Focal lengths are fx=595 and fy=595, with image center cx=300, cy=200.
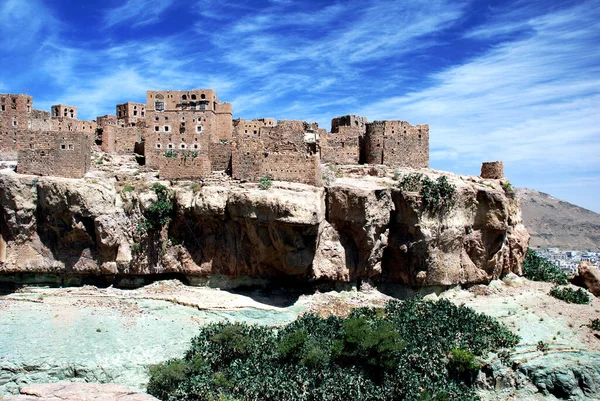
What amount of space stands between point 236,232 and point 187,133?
8.45 meters

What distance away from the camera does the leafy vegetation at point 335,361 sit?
24969mm

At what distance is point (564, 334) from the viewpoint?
33.3 m

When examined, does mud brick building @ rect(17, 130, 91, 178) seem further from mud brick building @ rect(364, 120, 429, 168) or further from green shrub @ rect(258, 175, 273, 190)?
mud brick building @ rect(364, 120, 429, 168)

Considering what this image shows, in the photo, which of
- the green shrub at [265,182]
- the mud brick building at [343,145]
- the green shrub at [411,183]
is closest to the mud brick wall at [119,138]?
the green shrub at [265,182]

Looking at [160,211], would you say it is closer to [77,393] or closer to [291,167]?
[291,167]

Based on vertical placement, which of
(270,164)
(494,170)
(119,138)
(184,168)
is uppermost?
(119,138)

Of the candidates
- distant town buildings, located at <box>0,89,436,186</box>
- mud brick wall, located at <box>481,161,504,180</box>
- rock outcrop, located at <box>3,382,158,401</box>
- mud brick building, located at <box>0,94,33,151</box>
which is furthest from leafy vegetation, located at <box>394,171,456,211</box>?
mud brick building, located at <box>0,94,33,151</box>

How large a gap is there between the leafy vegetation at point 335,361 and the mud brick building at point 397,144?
13744mm

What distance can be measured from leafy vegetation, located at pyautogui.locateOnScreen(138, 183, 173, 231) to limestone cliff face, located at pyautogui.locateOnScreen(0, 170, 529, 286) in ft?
1.03

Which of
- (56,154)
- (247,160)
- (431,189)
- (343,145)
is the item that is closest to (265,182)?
(247,160)

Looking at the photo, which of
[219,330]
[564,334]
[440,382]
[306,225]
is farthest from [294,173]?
[564,334]

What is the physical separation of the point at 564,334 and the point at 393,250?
11210 millimetres

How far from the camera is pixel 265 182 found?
113 feet

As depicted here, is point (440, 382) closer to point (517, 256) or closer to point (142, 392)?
point (142, 392)
